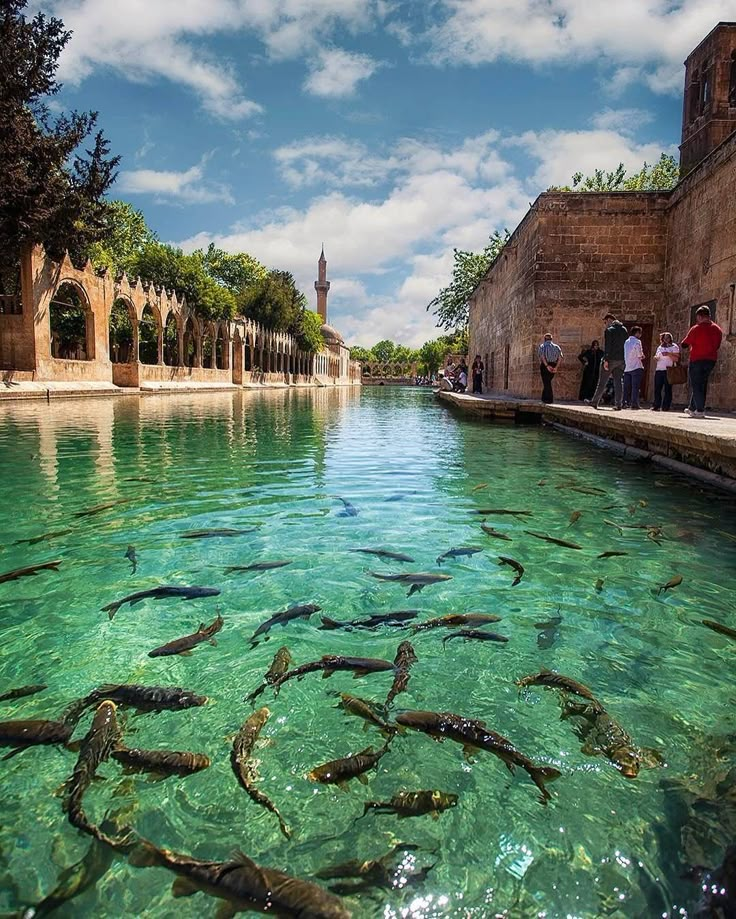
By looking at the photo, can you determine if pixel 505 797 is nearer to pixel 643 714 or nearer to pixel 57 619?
pixel 643 714

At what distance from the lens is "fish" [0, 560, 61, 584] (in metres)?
4.05

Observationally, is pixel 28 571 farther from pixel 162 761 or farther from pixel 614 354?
pixel 614 354

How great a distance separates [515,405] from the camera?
16297 mm

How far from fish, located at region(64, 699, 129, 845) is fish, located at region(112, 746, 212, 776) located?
0.07 m

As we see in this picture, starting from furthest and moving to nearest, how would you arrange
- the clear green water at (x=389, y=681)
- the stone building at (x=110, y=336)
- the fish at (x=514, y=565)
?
the stone building at (x=110, y=336), the fish at (x=514, y=565), the clear green water at (x=389, y=681)

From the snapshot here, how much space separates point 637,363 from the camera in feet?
39.7

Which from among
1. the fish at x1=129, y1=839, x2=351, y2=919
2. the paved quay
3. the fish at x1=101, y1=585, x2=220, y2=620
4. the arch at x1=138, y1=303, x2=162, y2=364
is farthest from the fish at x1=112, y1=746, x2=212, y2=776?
the arch at x1=138, y1=303, x2=162, y2=364

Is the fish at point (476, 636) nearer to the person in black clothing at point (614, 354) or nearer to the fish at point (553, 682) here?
the fish at point (553, 682)

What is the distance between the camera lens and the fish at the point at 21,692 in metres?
2.74

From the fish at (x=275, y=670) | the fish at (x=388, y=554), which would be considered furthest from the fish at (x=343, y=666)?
the fish at (x=388, y=554)

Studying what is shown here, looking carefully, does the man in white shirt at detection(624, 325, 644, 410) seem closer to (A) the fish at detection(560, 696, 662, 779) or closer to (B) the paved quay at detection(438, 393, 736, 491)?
(B) the paved quay at detection(438, 393, 736, 491)

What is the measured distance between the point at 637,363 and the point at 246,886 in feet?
40.3

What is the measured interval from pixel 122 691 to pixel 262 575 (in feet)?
5.47

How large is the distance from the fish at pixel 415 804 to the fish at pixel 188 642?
1.45 m
